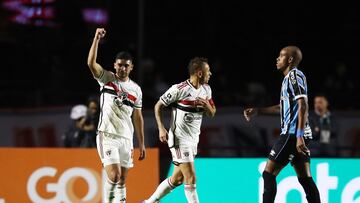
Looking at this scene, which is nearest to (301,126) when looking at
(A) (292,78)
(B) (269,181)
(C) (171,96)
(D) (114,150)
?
(A) (292,78)

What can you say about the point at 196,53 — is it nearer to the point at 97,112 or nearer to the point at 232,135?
the point at 232,135

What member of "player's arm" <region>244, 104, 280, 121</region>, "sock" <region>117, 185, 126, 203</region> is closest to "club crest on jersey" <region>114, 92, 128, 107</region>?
"sock" <region>117, 185, 126, 203</region>

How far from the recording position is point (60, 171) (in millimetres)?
11445

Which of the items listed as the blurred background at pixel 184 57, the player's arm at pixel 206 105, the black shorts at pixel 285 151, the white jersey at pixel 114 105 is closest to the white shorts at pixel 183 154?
the player's arm at pixel 206 105

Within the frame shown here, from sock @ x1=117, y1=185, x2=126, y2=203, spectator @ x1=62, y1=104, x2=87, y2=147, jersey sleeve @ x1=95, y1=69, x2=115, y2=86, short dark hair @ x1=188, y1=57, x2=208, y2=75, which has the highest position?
short dark hair @ x1=188, y1=57, x2=208, y2=75

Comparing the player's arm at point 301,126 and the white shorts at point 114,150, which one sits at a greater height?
the player's arm at point 301,126

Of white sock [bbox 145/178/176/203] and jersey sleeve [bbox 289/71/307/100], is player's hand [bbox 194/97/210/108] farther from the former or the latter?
jersey sleeve [bbox 289/71/307/100]

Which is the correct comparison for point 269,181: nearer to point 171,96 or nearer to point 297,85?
point 297,85

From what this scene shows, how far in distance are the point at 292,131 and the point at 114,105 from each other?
2009mm

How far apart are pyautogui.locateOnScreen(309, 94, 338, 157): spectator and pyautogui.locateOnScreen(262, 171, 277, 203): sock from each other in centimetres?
451

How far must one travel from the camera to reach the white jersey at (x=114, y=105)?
9883mm

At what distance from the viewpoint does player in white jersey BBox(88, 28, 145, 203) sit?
9828 mm

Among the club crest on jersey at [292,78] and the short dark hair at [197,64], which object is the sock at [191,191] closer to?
the short dark hair at [197,64]

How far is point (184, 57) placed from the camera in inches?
850
